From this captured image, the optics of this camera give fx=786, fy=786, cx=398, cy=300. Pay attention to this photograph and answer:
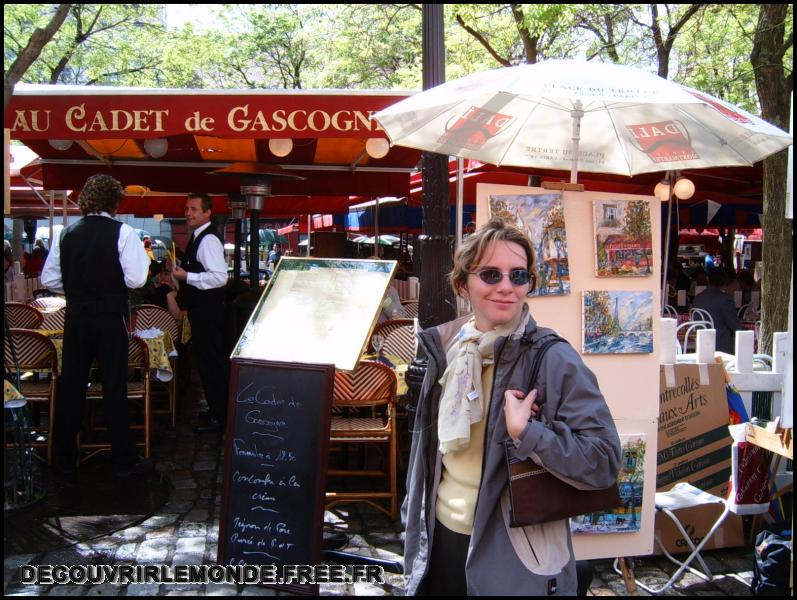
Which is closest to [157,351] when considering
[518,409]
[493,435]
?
[493,435]

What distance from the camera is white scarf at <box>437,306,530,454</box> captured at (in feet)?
7.70

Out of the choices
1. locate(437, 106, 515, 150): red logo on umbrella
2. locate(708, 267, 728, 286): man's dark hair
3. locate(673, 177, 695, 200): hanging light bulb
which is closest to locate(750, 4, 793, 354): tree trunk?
locate(708, 267, 728, 286): man's dark hair

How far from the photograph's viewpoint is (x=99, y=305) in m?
5.43

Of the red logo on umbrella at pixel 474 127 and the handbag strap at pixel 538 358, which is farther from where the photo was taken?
the red logo on umbrella at pixel 474 127

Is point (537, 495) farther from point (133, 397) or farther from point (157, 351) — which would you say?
point (157, 351)

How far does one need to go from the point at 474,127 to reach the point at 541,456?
8.35 ft

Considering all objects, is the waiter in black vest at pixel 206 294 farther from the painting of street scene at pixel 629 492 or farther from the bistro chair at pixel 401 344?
the painting of street scene at pixel 629 492

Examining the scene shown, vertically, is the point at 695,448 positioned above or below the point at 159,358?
below

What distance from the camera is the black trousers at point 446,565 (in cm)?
236

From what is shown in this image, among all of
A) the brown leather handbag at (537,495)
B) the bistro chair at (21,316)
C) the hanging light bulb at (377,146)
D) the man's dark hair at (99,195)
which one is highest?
the hanging light bulb at (377,146)

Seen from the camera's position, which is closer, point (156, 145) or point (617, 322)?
point (617, 322)

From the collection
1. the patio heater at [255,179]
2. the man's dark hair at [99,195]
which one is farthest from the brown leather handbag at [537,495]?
the patio heater at [255,179]

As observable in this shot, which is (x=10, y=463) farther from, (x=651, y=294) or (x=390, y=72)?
(x=390, y=72)

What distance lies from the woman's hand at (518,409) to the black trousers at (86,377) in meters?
4.00
